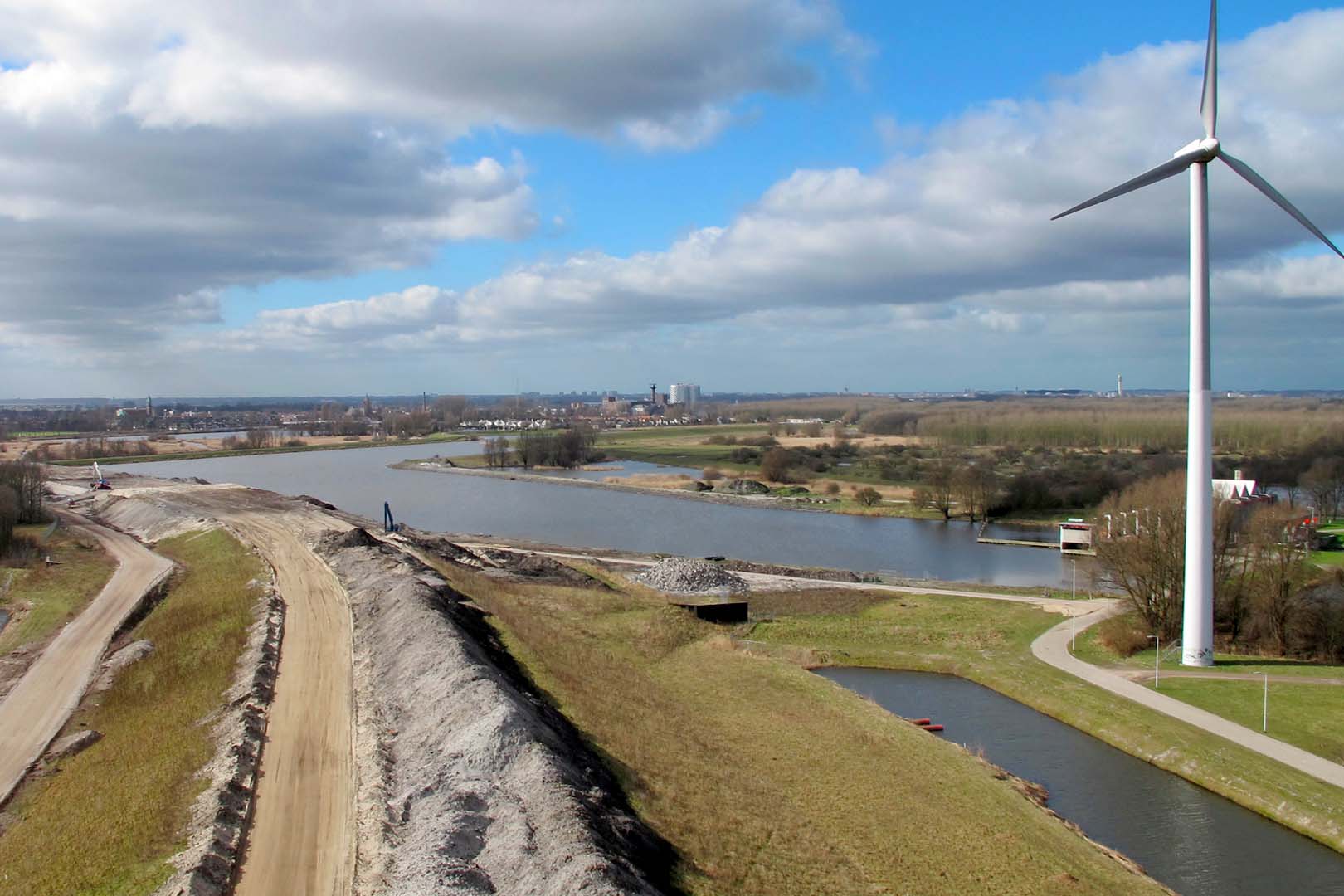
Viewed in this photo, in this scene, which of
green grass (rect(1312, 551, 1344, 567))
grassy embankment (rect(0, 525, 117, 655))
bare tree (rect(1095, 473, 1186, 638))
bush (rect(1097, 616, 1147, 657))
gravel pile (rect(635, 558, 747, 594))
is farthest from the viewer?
green grass (rect(1312, 551, 1344, 567))

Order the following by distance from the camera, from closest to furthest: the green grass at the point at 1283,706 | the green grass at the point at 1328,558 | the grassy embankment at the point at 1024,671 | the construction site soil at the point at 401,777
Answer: the construction site soil at the point at 401,777
the grassy embankment at the point at 1024,671
the green grass at the point at 1283,706
the green grass at the point at 1328,558

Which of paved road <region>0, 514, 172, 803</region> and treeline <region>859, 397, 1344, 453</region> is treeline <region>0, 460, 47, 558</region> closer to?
paved road <region>0, 514, 172, 803</region>

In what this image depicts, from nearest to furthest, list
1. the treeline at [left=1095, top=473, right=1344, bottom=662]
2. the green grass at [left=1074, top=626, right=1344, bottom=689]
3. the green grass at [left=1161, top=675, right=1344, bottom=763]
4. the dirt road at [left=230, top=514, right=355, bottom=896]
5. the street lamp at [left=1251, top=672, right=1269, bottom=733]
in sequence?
the dirt road at [left=230, top=514, right=355, bottom=896]
the green grass at [left=1161, top=675, right=1344, bottom=763]
the street lamp at [left=1251, top=672, right=1269, bottom=733]
the green grass at [left=1074, top=626, right=1344, bottom=689]
the treeline at [left=1095, top=473, right=1344, bottom=662]

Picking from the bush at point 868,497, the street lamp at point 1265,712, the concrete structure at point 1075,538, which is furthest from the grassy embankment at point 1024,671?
the bush at point 868,497

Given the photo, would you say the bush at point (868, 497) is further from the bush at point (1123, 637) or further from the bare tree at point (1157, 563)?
the bush at point (1123, 637)

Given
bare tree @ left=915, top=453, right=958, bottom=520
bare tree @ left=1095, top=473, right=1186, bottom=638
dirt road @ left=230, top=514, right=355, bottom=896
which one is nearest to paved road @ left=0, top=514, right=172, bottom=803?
dirt road @ left=230, top=514, right=355, bottom=896
